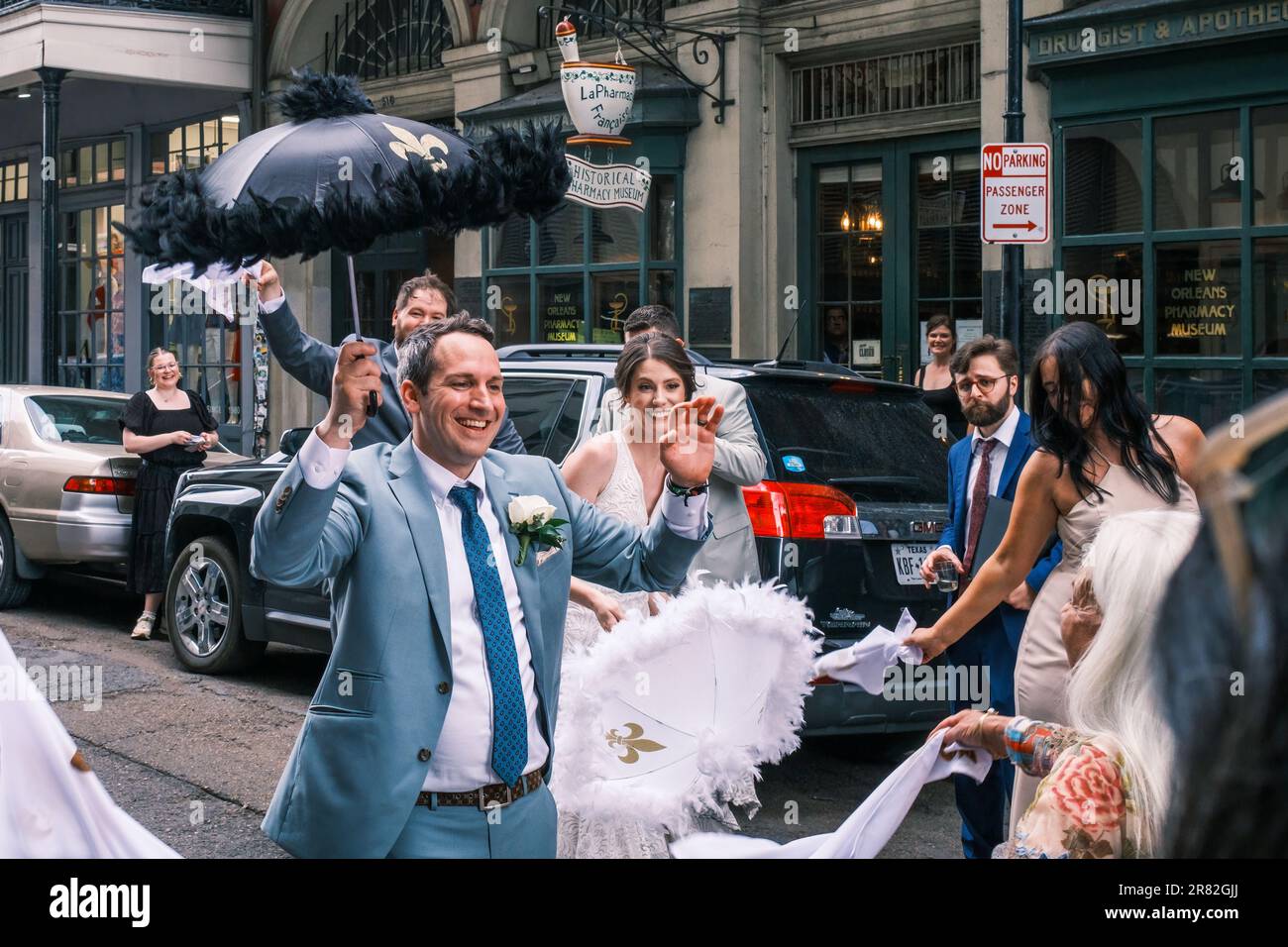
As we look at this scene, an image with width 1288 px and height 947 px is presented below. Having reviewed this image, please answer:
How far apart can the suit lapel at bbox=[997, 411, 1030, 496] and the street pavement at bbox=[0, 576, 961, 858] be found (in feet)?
4.73

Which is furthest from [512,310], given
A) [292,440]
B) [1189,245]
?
[292,440]

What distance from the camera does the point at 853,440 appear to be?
6.85 m

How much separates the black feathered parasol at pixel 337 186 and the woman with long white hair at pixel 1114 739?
2049mm

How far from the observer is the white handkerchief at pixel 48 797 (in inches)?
125

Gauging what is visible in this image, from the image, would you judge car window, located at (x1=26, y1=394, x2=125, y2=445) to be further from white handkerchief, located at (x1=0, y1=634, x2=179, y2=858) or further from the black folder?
white handkerchief, located at (x1=0, y1=634, x2=179, y2=858)

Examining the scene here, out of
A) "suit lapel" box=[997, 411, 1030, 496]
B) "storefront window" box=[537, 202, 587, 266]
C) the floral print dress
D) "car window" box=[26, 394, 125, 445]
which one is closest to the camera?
the floral print dress

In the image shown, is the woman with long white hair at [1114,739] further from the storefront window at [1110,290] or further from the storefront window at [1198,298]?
the storefront window at [1110,290]

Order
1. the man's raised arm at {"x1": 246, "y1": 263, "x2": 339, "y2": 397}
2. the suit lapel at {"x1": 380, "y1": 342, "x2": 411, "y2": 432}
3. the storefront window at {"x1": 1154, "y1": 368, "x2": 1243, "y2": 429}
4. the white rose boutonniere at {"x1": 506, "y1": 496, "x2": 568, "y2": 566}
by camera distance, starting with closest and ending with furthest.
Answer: the white rose boutonniere at {"x1": 506, "y1": 496, "x2": 568, "y2": 566}, the man's raised arm at {"x1": 246, "y1": 263, "x2": 339, "y2": 397}, the suit lapel at {"x1": 380, "y1": 342, "x2": 411, "y2": 432}, the storefront window at {"x1": 1154, "y1": 368, "x2": 1243, "y2": 429}

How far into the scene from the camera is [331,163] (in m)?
4.70

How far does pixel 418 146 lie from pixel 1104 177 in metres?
8.79

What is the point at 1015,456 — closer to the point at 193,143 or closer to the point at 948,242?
the point at 948,242

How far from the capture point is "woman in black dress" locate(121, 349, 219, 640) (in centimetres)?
1057

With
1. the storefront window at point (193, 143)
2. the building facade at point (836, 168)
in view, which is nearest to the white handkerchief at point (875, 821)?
the building facade at point (836, 168)

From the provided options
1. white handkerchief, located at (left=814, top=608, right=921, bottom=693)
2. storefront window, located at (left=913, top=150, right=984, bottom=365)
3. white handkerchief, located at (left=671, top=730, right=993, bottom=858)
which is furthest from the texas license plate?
storefront window, located at (left=913, top=150, right=984, bottom=365)
